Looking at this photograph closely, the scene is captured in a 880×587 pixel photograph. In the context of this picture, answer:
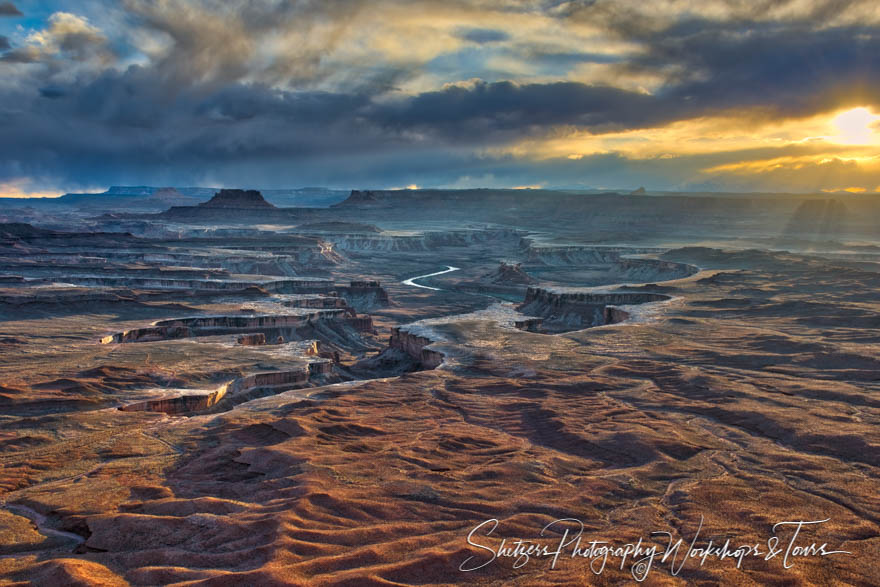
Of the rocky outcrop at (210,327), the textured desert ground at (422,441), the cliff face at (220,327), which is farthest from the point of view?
the cliff face at (220,327)

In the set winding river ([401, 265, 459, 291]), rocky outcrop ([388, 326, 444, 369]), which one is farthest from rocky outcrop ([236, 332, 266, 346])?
winding river ([401, 265, 459, 291])

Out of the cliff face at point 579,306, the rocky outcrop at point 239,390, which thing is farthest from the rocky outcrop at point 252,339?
the cliff face at point 579,306

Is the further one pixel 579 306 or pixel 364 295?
pixel 364 295

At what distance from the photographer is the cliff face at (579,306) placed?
7456cm


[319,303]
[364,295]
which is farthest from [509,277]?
[319,303]

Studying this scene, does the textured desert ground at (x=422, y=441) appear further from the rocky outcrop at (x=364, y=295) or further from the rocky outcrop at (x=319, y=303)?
→ the rocky outcrop at (x=364, y=295)

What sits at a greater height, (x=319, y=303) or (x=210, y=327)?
(x=210, y=327)

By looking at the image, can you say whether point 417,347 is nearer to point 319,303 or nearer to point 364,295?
point 319,303

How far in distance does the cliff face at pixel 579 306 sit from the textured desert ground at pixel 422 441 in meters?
6.04

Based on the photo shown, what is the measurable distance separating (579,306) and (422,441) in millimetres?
54793

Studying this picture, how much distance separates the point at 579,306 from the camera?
77562 mm

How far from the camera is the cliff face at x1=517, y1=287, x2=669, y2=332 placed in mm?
74562

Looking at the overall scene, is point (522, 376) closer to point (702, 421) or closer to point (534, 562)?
point (702, 421)

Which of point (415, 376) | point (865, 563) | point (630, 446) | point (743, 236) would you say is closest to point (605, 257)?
point (743, 236)
